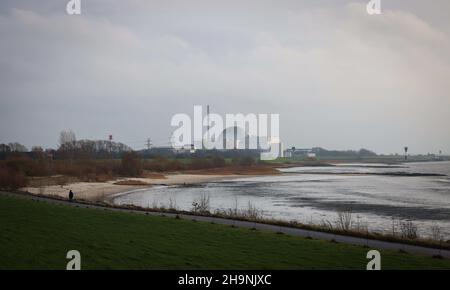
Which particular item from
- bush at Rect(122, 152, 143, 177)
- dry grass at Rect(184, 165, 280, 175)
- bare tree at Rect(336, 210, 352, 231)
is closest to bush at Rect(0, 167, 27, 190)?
bush at Rect(122, 152, 143, 177)

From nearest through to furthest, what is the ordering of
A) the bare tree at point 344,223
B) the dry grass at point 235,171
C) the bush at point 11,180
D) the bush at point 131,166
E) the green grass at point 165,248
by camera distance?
1. the green grass at point 165,248
2. the bare tree at point 344,223
3. the bush at point 11,180
4. the bush at point 131,166
5. the dry grass at point 235,171

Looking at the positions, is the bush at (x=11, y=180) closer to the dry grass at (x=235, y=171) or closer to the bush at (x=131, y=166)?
the bush at (x=131, y=166)

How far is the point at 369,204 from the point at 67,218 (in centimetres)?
3153

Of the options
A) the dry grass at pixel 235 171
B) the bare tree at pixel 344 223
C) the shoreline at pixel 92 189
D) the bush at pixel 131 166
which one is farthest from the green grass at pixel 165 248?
the dry grass at pixel 235 171

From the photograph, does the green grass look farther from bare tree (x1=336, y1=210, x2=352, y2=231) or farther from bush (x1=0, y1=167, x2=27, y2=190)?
bush (x1=0, y1=167, x2=27, y2=190)

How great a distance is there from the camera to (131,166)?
9738 centimetres

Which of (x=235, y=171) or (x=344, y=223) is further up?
(x=344, y=223)

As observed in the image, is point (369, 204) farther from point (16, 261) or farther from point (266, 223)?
point (16, 261)

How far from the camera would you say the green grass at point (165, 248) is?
41.6ft

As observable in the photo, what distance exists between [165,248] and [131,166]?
277ft

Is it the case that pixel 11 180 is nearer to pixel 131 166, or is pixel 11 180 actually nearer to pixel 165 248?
pixel 131 166

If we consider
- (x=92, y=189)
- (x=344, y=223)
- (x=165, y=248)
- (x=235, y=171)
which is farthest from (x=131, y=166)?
(x=165, y=248)

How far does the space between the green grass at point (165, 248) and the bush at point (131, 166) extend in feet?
249

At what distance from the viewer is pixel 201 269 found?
1209 cm
